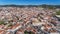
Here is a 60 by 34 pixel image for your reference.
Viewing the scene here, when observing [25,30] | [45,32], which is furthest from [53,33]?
[25,30]

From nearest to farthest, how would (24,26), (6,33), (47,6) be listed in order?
(6,33) → (24,26) → (47,6)

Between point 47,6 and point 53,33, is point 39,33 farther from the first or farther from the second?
point 47,6

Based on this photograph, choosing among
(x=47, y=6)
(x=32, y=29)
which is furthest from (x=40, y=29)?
(x=47, y=6)

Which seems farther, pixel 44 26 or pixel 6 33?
pixel 44 26

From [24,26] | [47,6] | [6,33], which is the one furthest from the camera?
[47,6]

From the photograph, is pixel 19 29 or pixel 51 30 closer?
pixel 19 29

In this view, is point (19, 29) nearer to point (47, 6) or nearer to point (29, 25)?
point (29, 25)

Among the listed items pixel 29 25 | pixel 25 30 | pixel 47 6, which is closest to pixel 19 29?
pixel 25 30
